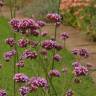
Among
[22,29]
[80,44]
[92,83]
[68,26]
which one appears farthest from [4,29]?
[22,29]

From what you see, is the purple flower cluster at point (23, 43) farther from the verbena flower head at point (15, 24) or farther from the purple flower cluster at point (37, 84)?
the purple flower cluster at point (37, 84)

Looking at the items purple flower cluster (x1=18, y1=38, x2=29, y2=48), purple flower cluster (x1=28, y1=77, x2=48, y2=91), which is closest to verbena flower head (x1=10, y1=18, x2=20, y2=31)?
purple flower cluster (x1=18, y1=38, x2=29, y2=48)

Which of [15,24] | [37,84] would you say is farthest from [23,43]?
[37,84]

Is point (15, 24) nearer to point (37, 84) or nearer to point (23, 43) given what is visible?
point (23, 43)

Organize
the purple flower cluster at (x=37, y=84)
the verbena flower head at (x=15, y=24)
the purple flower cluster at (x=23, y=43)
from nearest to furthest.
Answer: the purple flower cluster at (x=37, y=84) → the verbena flower head at (x=15, y=24) → the purple flower cluster at (x=23, y=43)

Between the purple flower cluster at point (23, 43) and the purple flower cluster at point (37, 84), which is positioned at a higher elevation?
the purple flower cluster at point (23, 43)

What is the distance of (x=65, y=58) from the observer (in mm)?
8453

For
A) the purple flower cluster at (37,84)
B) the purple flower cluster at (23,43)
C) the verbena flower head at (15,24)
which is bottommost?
the purple flower cluster at (37,84)

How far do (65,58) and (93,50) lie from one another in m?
0.64

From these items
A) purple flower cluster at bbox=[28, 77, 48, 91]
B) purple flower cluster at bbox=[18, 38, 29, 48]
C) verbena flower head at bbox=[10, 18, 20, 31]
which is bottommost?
purple flower cluster at bbox=[28, 77, 48, 91]

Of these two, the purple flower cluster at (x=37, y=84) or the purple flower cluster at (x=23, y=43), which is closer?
the purple flower cluster at (x=37, y=84)

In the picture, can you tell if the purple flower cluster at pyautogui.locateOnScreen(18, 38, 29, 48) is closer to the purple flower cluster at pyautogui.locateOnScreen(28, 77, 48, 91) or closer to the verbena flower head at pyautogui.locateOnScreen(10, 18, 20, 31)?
the verbena flower head at pyautogui.locateOnScreen(10, 18, 20, 31)

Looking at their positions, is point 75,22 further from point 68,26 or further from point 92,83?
point 92,83

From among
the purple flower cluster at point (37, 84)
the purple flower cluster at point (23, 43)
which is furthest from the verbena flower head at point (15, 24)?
the purple flower cluster at point (37, 84)
